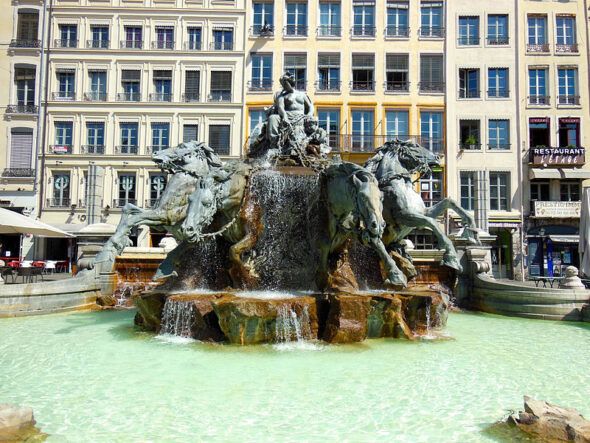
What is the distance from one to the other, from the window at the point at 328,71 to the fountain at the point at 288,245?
23.8 meters

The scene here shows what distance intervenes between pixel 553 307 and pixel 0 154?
3822 centimetres

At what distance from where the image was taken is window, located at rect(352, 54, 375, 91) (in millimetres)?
35906

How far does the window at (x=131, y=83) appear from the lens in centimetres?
3644

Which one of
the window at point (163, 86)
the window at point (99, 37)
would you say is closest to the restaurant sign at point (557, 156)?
the window at point (163, 86)

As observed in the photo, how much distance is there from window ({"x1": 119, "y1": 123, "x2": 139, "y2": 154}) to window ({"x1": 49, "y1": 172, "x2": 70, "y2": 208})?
15.5 feet

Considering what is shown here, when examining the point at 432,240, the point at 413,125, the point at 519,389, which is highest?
the point at 413,125

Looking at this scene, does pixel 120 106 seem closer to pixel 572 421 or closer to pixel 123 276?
pixel 123 276

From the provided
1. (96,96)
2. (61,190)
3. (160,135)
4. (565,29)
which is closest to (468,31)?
(565,29)

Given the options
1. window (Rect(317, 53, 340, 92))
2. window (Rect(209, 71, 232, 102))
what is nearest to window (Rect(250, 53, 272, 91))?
window (Rect(209, 71, 232, 102))

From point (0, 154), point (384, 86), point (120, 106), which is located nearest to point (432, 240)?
point (384, 86)

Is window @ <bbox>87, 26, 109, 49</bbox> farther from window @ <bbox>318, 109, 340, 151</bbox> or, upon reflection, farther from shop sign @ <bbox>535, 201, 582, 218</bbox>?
shop sign @ <bbox>535, 201, 582, 218</bbox>

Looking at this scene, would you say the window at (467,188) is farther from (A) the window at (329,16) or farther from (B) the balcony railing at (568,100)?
(A) the window at (329,16)

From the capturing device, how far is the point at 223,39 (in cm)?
3684

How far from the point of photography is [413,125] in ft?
115
